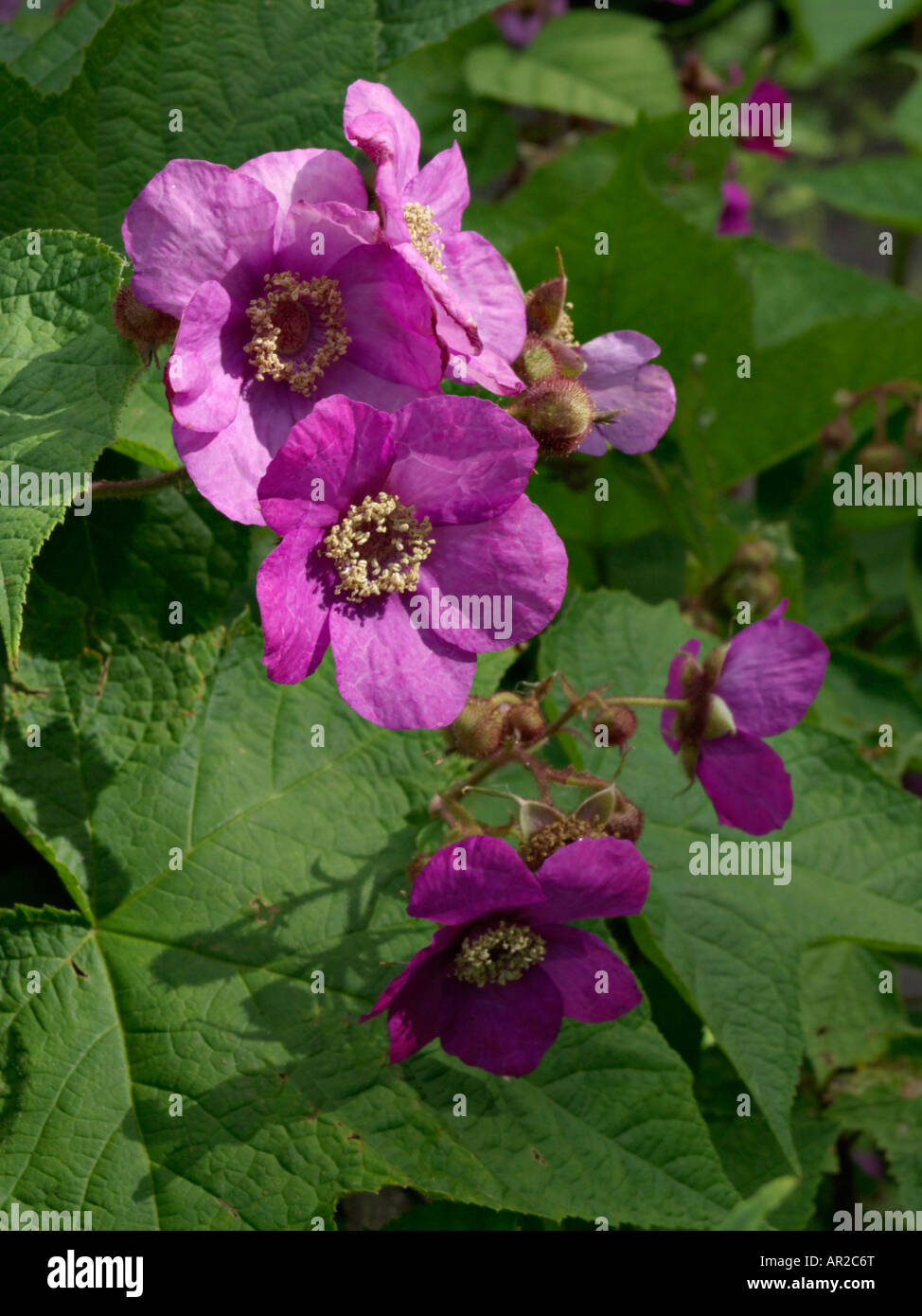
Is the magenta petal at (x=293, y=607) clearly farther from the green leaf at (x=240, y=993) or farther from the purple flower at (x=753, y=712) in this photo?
the purple flower at (x=753, y=712)

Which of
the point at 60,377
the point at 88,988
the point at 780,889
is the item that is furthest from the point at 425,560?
the point at 780,889

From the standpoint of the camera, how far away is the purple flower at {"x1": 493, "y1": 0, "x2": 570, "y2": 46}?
87.8 inches

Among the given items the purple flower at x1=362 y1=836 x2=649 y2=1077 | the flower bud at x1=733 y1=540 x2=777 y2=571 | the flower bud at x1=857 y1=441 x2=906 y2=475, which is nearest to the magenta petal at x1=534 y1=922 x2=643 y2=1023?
the purple flower at x1=362 y1=836 x2=649 y2=1077

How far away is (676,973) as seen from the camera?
115 cm

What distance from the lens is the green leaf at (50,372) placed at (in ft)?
2.53

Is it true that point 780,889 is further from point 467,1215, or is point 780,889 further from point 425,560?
point 425,560

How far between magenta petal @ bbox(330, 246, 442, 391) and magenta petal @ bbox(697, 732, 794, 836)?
0.41 metres

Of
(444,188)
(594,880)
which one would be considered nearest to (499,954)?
(594,880)

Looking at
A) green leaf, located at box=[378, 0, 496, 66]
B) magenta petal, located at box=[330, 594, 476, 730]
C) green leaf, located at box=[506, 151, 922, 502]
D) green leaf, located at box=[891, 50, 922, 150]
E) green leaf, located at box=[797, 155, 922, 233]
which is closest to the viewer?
magenta petal, located at box=[330, 594, 476, 730]

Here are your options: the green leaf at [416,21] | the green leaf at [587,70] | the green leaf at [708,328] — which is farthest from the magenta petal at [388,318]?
the green leaf at [587,70]

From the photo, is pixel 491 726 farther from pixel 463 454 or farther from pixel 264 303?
pixel 264 303

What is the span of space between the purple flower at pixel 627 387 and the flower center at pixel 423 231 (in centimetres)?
15

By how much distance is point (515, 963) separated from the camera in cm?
101

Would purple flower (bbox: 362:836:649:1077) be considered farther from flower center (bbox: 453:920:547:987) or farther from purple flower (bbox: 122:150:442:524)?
purple flower (bbox: 122:150:442:524)
